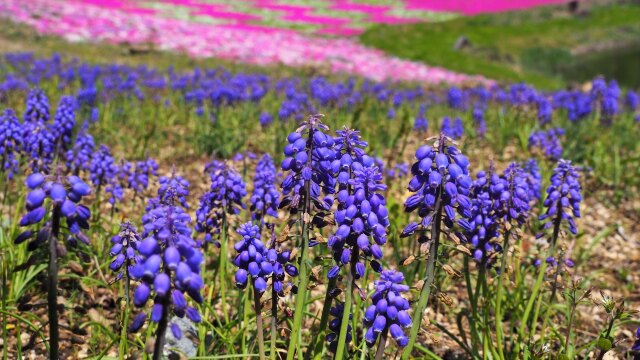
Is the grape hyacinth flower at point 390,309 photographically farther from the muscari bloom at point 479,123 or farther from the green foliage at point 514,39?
the green foliage at point 514,39

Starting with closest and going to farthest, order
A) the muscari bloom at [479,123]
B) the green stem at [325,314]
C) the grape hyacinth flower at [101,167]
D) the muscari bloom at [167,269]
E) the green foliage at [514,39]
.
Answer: the muscari bloom at [167,269] < the green stem at [325,314] < the grape hyacinth flower at [101,167] < the muscari bloom at [479,123] < the green foliage at [514,39]

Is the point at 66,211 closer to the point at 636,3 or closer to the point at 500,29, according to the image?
the point at 500,29

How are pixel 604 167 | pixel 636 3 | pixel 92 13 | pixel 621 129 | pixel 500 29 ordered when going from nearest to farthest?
1. pixel 604 167
2. pixel 621 129
3. pixel 92 13
4. pixel 500 29
5. pixel 636 3

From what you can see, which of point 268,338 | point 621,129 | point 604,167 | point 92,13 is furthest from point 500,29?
point 268,338

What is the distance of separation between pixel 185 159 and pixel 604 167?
24.0 feet

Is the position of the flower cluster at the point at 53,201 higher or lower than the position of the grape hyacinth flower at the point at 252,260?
higher

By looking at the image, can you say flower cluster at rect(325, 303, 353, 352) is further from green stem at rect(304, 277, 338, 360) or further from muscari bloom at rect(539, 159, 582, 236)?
muscari bloom at rect(539, 159, 582, 236)

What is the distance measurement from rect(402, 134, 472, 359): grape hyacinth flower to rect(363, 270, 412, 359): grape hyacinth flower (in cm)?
19

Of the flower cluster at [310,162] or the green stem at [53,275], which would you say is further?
the flower cluster at [310,162]

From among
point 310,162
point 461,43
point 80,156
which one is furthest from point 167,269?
point 461,43

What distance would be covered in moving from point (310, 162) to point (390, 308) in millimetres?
955

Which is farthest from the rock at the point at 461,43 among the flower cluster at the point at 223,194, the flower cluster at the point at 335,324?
the flower cluster at the point at 335,324

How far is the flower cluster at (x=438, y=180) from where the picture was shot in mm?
3055

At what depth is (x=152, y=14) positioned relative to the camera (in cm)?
4038
